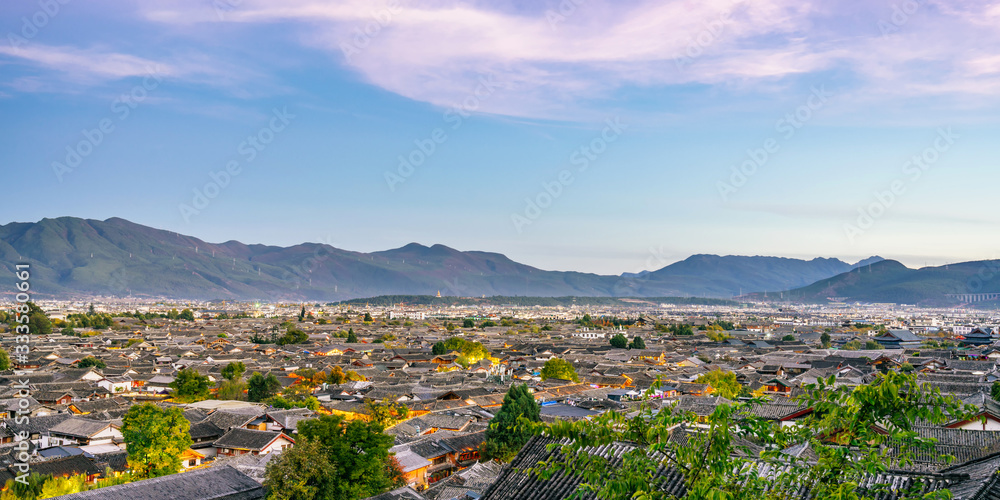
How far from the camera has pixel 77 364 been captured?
3872cm

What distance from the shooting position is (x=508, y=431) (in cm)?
1961

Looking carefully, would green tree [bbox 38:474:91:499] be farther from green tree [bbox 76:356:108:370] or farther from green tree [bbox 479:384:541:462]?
green tree [bbox 76:356:108:370]

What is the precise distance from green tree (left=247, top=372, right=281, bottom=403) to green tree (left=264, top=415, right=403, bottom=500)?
1669 centimetres

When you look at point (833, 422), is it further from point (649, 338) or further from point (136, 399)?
point (649, 338)

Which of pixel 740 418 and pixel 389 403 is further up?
pixel 740 418

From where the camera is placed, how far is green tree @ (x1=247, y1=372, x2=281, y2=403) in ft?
101

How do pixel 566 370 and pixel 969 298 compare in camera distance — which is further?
pixel 969 298

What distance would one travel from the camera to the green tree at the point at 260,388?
30641 mm

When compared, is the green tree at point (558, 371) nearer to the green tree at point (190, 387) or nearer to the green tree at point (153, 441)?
the green tree at point (190, 387)

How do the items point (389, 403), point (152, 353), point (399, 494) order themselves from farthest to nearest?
point (152, 353) < point (389, 403) < point (399, 494)

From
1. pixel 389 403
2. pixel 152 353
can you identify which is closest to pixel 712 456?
pixel 389 403

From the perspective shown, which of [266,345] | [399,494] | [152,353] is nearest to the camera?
[399,494]

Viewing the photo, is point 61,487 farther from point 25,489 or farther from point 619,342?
point 619,342

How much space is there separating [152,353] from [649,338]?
Answer: 39.9 meters
